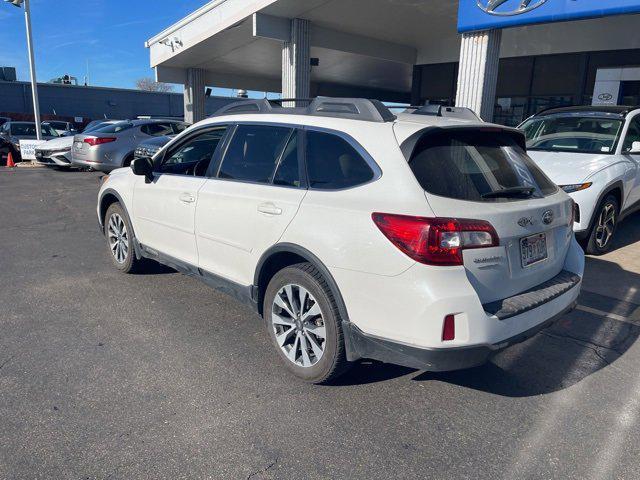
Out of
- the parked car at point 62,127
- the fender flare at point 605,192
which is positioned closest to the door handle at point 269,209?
the fender flare at point 605,192

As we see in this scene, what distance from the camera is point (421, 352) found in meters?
2.64

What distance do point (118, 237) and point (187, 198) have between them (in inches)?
65.0

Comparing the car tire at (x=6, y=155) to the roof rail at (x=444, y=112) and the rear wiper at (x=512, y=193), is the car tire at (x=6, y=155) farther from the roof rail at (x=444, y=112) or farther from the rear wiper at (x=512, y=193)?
the rear wiper at (x=512, y=193)

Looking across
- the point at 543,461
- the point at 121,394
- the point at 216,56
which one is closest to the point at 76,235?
the point at 121,394

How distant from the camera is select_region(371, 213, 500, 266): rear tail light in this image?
2586mm

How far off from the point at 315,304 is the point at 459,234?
99cm

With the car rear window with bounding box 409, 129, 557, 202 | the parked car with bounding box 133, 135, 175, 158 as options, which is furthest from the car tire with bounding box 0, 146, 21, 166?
the car rear window with bounding box 409, 129, 557, 202

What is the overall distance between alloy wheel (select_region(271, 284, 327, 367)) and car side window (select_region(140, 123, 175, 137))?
11530 millimetres

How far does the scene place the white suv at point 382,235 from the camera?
2.62 metres

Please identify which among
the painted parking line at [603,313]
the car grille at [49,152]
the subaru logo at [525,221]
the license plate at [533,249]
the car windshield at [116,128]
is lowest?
the painted parking line at [603,313]

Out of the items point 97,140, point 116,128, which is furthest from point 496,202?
point 116,128

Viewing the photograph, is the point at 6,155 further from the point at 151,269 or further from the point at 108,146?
the point at 151,269

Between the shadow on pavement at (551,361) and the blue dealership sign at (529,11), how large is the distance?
5.96 metres

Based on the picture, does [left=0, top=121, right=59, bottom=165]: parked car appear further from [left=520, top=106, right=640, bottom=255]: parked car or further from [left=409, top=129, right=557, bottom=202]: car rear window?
[left=409, top=129, right=557, bottom=202]: car rear window
